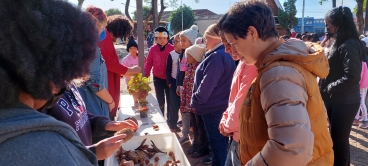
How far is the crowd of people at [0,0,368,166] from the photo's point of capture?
76cm

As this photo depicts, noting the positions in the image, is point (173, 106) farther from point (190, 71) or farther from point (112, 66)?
point (112, 66)

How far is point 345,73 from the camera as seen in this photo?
2734 millimetres

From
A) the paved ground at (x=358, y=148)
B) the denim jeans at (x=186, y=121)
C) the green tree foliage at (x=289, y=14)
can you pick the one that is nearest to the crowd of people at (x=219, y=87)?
the paved ground at (x=358, y=148)

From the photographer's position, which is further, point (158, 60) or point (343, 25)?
point (158, 60)

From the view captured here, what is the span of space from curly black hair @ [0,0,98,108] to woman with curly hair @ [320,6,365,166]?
101 inches

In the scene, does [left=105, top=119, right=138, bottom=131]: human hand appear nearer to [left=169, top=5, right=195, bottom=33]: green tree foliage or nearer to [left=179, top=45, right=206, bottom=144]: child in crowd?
[left=179, top=45, right=206, bottom=144]: child in crowd

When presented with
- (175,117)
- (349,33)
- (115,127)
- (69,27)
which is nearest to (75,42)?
(69,27)

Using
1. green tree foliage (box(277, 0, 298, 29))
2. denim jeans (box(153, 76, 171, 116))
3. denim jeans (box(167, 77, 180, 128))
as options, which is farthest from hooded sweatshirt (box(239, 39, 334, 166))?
green tree foliage (box(277, 0, 298, 29))

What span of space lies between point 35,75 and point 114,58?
92.9 inches

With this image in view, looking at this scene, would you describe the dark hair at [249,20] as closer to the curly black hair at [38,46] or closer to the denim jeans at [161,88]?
the curly black hair at [38,46]

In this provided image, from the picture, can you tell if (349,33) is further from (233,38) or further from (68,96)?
(68,96)

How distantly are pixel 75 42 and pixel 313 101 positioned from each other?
1.02m

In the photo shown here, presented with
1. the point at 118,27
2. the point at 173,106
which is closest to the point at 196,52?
the point at 118,27

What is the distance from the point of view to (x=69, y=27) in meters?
0.87
